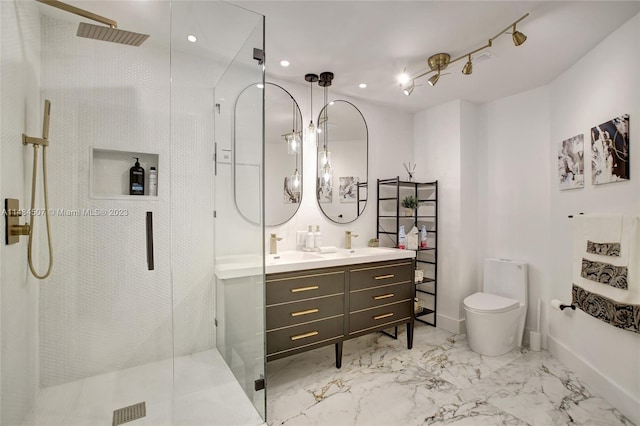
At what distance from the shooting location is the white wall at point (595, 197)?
6.26 ft

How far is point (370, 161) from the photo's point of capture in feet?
10.9

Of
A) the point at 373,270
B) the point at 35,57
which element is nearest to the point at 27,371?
the point at 35,57

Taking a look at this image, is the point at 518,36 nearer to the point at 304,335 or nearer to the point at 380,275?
the point at 380,275

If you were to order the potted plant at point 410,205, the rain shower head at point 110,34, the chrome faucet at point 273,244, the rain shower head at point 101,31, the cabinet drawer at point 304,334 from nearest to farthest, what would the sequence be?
the rain shower head at point 101,31 < the rain shower head at point 110,34 < the cabinet drawer at point 304,334 < the chrome faucet at point 273,244 < the potted plant at point 410,205

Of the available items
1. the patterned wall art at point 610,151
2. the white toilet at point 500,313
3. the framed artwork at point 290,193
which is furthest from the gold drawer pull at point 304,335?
the patterned wall art at point 610,151

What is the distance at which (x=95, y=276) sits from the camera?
1.86 metres

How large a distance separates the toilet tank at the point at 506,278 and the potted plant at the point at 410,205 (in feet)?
3.03

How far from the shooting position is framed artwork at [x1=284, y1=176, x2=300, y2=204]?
9.11 feet

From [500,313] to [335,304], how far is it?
149 cm

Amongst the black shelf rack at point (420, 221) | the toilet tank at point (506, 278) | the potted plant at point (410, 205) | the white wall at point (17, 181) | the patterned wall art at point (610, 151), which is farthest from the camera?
the black shelf rack at point (420, 221)

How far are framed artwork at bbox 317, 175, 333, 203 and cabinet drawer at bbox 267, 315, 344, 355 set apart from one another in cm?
113

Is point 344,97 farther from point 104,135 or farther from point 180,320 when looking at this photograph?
point 180,320

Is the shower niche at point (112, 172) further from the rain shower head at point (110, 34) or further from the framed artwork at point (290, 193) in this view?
the framed artwork at point (290, 193)

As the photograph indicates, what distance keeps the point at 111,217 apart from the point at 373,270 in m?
1.90
